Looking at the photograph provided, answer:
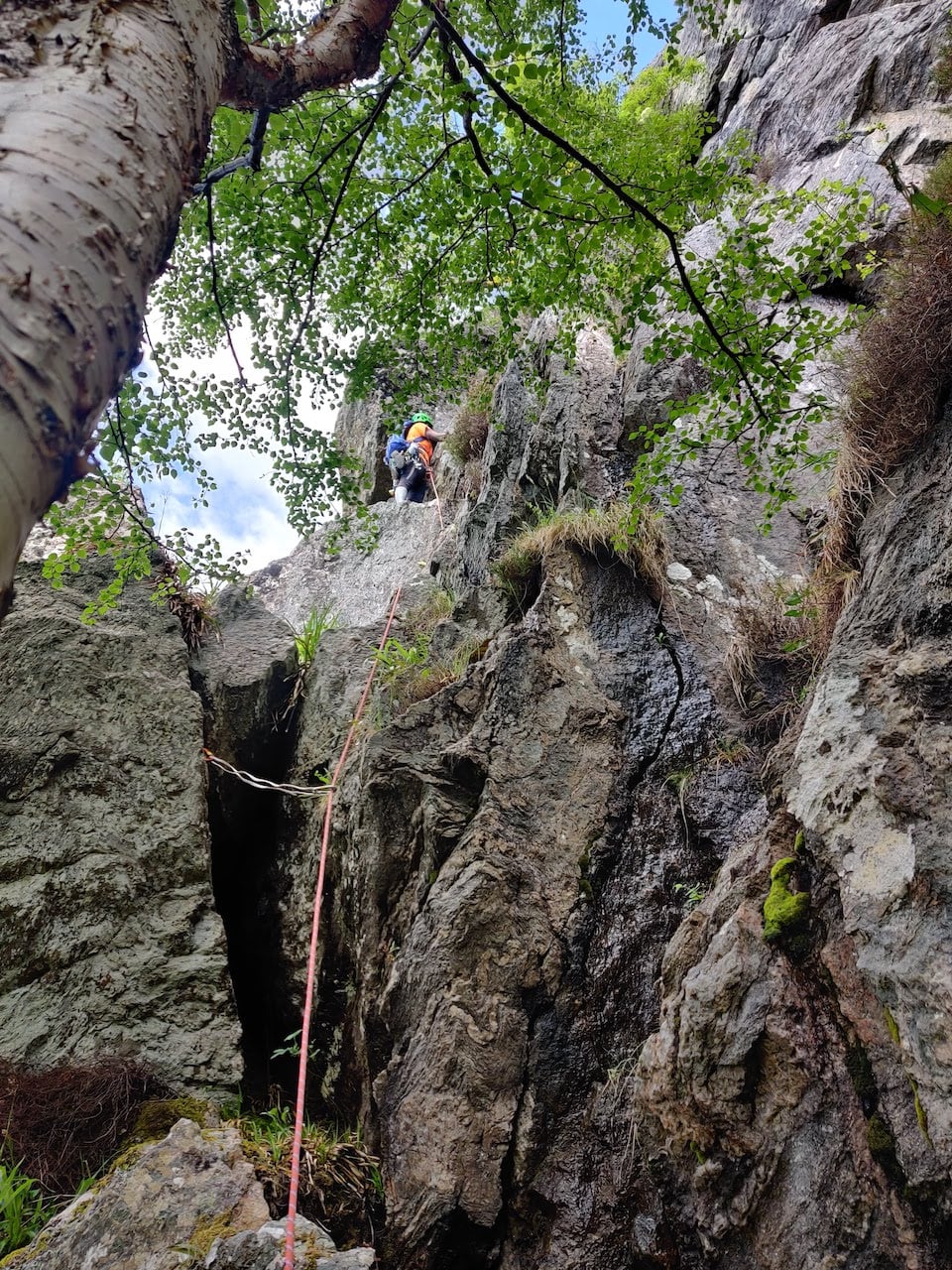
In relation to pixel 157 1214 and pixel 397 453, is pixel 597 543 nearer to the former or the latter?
pixel 157 1214

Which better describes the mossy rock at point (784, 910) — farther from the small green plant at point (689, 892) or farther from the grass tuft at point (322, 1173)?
the grass tuft at point (322, 1173)

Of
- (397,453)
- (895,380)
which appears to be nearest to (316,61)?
(895,380)

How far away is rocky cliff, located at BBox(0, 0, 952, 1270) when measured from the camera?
2.69 meters

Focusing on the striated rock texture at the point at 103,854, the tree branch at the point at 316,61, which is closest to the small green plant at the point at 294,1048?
the striated rock texture at the point at 103,854

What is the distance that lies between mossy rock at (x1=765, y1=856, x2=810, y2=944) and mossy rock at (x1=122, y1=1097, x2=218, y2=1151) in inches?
136

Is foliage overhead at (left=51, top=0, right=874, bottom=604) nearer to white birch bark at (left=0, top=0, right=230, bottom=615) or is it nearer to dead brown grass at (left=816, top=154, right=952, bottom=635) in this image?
dead brown grass at (left=816, top=154, right=952, bottom=635)

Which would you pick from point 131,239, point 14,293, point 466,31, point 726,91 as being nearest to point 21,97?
point 131,239

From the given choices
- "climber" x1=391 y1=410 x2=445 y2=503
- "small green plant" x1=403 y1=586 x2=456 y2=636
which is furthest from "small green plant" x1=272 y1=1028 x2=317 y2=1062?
"climber" x1=391 y1=410 x2=445 y2=503

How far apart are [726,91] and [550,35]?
23.9ft

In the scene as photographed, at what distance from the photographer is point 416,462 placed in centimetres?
1309

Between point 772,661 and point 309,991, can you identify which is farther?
point 772,661

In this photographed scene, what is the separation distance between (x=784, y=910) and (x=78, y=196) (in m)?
3.28

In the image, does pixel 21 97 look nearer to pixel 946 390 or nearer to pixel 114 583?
pixel 114 583

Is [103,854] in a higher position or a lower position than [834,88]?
lower
